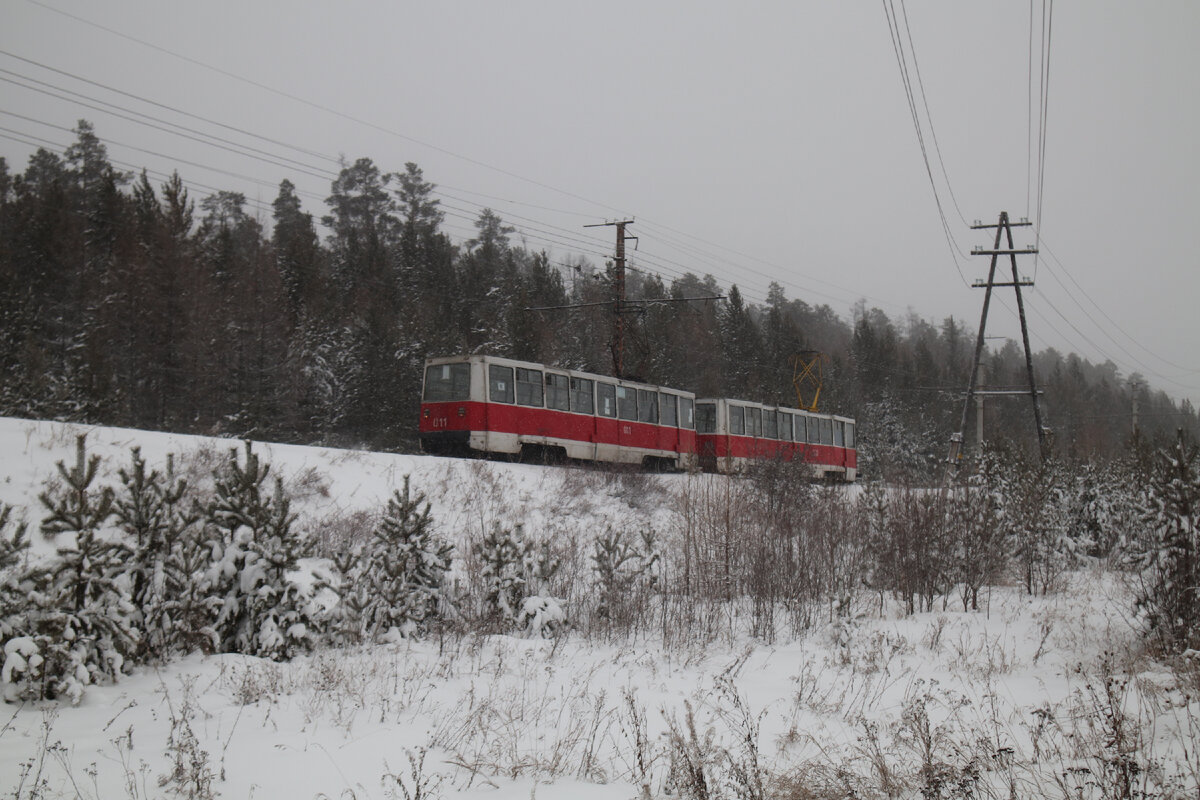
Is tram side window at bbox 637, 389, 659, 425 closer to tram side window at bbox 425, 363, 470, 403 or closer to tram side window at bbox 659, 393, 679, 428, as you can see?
tram side window at bbox 659, 393, 679, 428

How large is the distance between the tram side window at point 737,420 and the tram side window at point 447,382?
1119 cm

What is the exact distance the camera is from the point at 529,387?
18891 millimetres

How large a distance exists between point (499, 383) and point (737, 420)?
431 inches

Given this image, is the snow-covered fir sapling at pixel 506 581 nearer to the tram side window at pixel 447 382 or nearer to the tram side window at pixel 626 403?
the tram side window at pixel 447 382

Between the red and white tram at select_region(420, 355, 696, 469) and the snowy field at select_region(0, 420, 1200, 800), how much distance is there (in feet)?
25.8

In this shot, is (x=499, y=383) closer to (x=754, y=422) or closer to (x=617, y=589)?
(x=617, y=589)

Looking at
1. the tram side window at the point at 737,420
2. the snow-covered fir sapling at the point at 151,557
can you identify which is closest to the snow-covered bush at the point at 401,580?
the snow-covered fir sapling at the point at 151,557

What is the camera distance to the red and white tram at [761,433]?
25.6 meters

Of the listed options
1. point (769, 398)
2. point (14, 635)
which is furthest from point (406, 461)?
point (769, 398)

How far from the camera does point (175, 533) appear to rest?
259 inches

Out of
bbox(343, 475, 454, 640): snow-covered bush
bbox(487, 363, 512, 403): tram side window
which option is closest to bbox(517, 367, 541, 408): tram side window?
bbox(487, 363, 512, 403): tram side window

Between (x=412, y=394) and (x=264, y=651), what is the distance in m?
29.3

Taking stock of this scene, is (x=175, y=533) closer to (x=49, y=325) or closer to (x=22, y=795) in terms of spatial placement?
(x=22, y=795)

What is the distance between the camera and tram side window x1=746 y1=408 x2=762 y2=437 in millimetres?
26844
